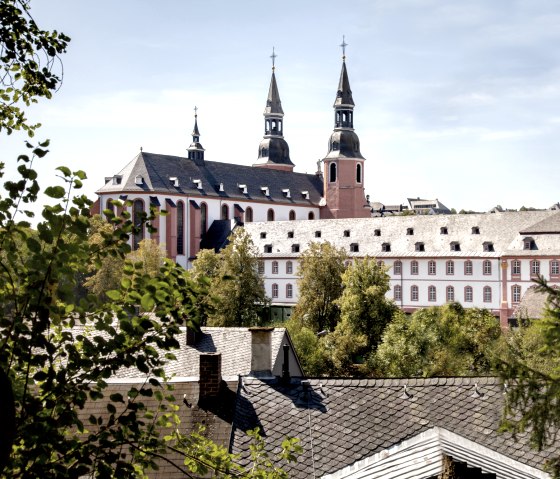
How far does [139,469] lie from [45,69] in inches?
122

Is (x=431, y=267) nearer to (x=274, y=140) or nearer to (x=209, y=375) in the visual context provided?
(x=274, y=140)

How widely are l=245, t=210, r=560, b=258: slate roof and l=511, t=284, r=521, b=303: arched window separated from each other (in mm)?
2506

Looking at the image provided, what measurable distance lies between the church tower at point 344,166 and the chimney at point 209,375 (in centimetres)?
7966

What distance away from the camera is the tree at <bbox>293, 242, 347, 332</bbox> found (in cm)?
5594

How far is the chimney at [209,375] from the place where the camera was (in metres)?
14.8

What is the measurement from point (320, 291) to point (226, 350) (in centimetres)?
3480

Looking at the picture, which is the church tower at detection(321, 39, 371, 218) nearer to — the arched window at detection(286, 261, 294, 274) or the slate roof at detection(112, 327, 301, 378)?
the arched window at detection(286, 261, 294, 274)

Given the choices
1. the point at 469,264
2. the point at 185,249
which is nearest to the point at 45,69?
the point at 469,264

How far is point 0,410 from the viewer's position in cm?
427

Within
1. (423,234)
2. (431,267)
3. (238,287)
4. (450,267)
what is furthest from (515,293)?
(238,287)

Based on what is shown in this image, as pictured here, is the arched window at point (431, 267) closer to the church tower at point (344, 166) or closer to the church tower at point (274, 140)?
the church tower at point (344, 166)

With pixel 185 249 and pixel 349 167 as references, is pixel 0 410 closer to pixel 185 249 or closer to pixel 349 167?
pixel 185 249

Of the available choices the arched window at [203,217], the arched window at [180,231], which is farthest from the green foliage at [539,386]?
the arched window at [203,217]

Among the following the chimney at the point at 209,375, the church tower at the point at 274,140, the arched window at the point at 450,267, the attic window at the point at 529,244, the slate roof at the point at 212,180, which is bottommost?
the chimney at the point at 209,375
